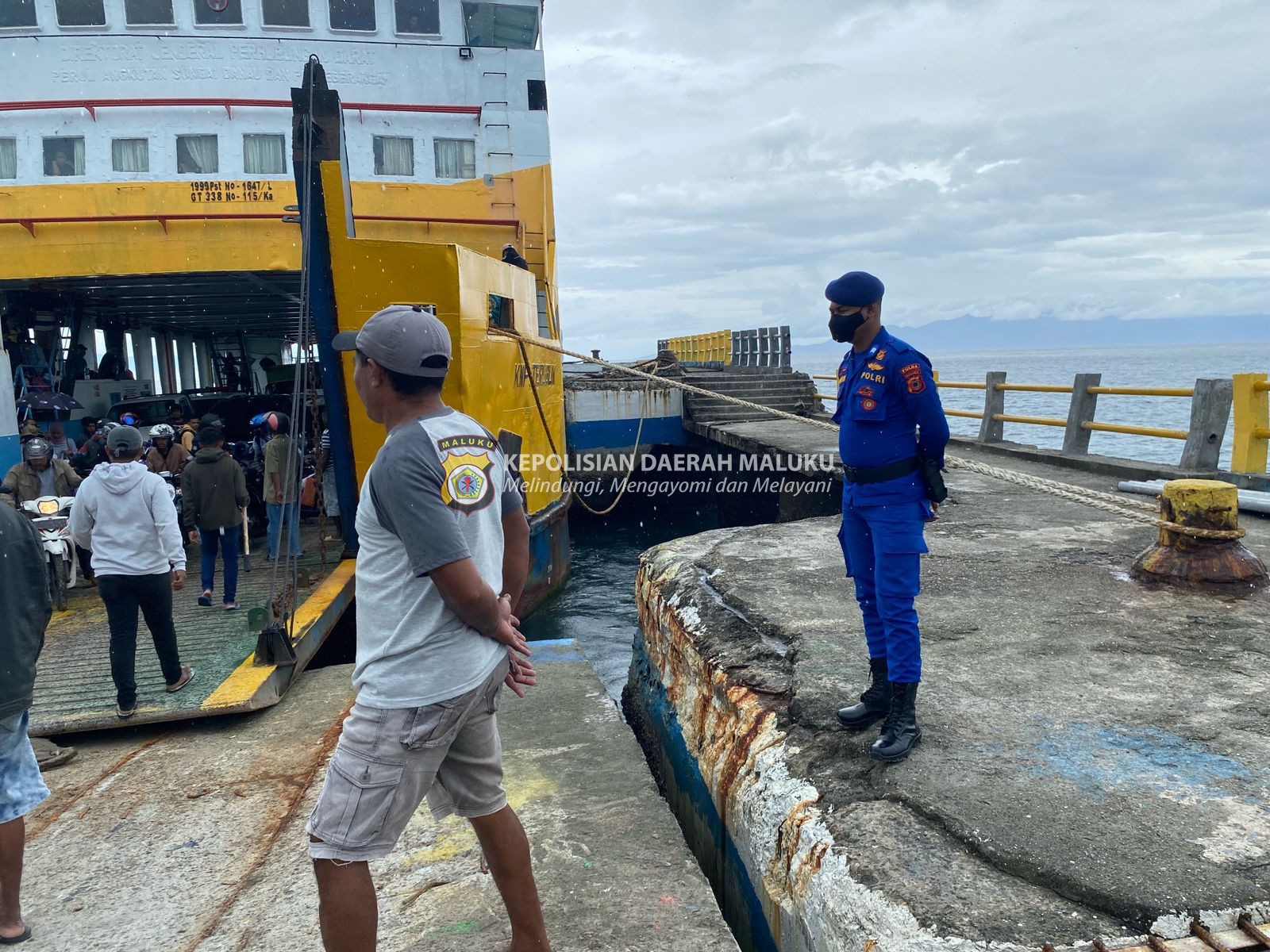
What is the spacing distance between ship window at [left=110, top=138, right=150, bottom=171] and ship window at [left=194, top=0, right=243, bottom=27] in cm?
189

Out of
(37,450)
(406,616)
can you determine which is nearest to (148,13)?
(37,450)

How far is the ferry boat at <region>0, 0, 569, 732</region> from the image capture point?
29.2 ft

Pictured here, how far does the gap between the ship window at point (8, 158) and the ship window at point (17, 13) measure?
165cm

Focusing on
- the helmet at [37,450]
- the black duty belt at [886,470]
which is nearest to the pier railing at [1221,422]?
the black duty belt at [886,470]

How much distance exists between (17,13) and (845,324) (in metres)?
13.0

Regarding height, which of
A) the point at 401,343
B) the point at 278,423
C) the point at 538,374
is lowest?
the point at 278,423

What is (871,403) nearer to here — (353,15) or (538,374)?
(538,374)

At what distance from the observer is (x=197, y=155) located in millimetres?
10617

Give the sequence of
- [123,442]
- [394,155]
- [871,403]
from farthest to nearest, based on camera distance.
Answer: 1. [394,155]
2. [123,442]
3. [871,403]

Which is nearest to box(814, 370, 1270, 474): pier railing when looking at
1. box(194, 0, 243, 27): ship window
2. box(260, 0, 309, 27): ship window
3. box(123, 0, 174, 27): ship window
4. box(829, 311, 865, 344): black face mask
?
box(829, 311, 865, 344): black face mask

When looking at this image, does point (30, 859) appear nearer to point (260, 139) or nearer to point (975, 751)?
point (975, 751)

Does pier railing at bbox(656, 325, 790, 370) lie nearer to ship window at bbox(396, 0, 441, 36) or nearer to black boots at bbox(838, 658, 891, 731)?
ship window at bbox(396, 0, 441, 36)

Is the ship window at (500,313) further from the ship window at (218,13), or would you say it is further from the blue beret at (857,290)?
the ship window at (218,13)

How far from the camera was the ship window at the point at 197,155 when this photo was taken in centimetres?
1053
